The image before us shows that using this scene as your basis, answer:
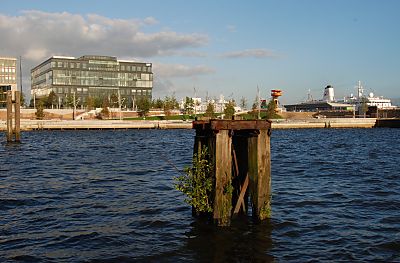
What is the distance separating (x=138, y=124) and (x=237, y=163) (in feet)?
414

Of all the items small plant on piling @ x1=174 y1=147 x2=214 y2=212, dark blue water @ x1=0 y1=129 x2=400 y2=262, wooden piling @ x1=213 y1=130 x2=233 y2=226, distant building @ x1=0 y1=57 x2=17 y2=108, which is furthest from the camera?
distant building @ x1=0 y1=57 x2=17 y2=108

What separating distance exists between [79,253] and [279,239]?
22.6 ft

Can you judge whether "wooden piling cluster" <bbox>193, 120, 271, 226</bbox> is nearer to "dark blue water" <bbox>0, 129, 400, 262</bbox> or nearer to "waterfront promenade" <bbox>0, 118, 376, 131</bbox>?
"dark blue water" <bbox>0, 129, 400, 262</bbox>

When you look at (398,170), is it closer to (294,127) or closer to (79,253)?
(79,253)

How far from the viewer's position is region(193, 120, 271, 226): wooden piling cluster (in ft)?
50.3

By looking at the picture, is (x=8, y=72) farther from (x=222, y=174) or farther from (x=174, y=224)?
(x=222, y=174)

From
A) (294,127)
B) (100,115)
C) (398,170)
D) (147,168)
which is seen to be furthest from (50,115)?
(398,170)

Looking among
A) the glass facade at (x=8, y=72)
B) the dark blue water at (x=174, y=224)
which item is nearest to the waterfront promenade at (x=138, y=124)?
the glass facade at (x=8, y=72)

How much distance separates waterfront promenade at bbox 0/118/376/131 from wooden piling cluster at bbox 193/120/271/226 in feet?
376

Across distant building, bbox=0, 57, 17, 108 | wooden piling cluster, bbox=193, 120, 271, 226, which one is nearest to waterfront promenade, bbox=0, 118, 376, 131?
distant building, bbox=0, 57, 17, 108

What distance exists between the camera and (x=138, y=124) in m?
141

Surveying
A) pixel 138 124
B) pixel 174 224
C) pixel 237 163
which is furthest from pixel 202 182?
pixel 138 124

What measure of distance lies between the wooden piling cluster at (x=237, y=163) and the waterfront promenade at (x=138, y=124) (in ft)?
376

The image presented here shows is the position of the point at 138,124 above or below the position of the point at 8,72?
below
